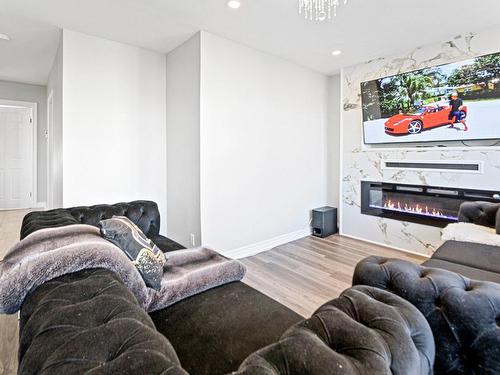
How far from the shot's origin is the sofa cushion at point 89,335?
0.60 metres

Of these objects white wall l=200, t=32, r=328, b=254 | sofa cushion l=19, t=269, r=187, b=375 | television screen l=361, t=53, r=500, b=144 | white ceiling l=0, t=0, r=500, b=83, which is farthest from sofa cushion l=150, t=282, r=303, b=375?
television screen l=361, t=53, r=500, b=144

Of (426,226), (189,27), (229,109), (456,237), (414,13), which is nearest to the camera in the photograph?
(456,237)

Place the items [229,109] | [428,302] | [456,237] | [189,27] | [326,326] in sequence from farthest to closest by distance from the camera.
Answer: [229,109] < [189,27] < [456,237] < [428,302] < [326,326]

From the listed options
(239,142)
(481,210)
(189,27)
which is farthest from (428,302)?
(189,27)

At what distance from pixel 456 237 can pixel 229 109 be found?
2641 mm

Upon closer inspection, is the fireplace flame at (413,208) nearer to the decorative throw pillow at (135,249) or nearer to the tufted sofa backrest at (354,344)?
the tufted sofa backrest at (354,344)

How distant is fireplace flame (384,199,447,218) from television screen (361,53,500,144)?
0.87 m

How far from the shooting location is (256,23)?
286cm

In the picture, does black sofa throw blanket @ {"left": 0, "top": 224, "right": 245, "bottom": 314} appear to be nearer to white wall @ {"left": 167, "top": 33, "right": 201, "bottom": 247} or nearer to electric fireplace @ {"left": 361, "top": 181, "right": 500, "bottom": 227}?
white wall @ {"left": 167, "top": 33, "right": 201, "bottom": 247}

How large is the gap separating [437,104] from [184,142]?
3.12 metres

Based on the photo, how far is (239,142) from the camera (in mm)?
3414

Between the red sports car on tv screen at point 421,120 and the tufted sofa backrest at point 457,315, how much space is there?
9.11ft

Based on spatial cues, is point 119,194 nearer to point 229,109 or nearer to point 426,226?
point 229,109

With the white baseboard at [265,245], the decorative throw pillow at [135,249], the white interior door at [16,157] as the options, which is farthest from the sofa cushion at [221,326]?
the white interior door at [16,157]
